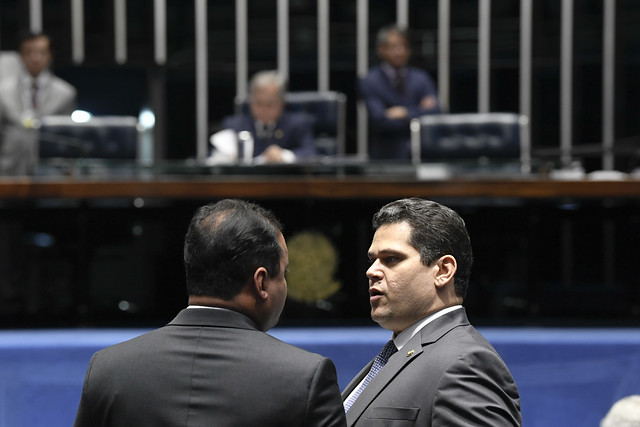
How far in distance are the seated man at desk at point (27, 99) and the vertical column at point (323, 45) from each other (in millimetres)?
2019

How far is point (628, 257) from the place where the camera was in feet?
13.9

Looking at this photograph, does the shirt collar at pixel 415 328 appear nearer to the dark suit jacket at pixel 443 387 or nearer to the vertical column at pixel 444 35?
the dark suit jacket at pixel 443 387

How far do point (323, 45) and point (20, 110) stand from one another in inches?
95.1

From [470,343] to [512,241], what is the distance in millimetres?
2640

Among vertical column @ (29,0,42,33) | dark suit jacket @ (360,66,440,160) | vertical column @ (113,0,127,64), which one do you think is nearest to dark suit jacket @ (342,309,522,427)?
dark suit jacket @ (360,66,440,160)

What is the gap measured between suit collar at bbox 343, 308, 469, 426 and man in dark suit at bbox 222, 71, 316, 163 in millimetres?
3301

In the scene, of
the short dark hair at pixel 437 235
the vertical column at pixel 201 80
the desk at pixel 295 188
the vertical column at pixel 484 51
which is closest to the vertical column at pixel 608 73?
the vertical column at pixel 484 51

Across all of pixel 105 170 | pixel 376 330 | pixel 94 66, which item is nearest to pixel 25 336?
pixel 105 170

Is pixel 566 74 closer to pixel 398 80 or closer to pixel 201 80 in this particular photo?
pixel 398 80

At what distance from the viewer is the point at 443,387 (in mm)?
1652

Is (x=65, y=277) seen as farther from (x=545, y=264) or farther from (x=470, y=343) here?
(x=470, y=343)

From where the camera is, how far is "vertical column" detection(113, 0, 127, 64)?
7293 millimetres

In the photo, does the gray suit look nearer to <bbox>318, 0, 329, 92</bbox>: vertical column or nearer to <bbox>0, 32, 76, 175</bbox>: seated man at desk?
<bbox>0, 32, 76, 175</bbox>: seated man at desk

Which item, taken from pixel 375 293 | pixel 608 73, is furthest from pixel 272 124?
pixel 375 293
